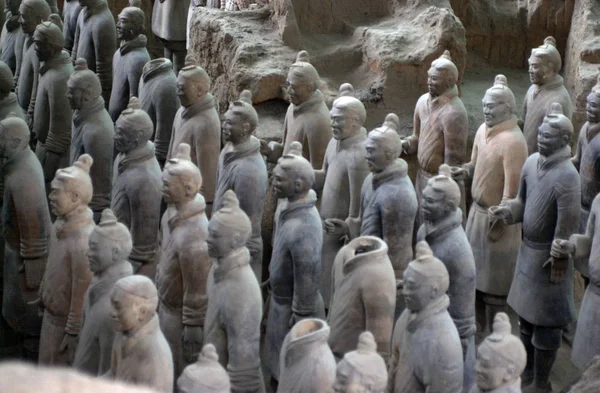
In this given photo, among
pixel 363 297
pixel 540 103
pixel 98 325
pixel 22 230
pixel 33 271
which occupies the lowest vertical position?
pixel 33 271

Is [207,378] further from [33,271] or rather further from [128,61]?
[128,61]

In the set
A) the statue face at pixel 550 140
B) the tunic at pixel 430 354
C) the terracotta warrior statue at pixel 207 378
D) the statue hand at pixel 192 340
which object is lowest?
the statue hand at pixel 192 340

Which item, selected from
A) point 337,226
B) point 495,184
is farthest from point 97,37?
point 495,184

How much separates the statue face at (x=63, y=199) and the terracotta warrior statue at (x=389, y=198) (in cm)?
145

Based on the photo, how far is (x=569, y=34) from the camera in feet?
25.9

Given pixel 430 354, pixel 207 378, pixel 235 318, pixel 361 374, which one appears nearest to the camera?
pixel 361 374

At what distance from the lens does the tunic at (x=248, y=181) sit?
17.3ft

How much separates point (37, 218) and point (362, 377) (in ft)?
8.72

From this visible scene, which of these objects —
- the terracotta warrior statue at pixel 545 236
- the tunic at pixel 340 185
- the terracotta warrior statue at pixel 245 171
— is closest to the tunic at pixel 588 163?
the terracotta warrior statue at pixel 545 236

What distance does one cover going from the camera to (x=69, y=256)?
4551 millimetres

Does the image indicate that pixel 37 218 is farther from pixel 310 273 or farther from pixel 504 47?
pixel 504 47

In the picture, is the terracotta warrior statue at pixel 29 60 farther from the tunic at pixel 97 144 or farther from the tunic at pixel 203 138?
the tunic at pixel 203 138

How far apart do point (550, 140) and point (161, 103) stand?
2.69m

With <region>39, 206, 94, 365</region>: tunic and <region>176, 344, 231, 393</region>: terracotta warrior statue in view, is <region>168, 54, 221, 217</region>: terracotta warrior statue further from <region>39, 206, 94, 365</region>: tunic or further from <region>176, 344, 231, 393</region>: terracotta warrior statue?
<region>176, 344, 231, 393</region>: terracotta warrior statue
